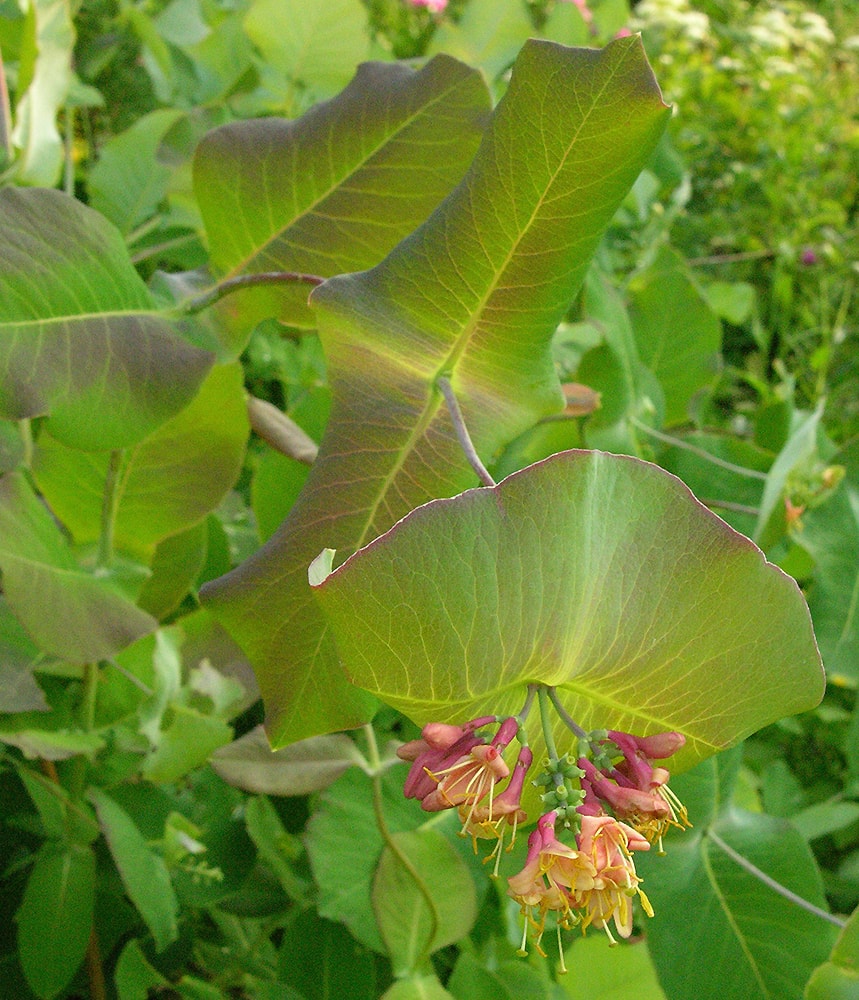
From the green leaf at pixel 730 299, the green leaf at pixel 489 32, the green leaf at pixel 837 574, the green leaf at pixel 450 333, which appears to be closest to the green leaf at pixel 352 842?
the green leaf at pixel 450 333

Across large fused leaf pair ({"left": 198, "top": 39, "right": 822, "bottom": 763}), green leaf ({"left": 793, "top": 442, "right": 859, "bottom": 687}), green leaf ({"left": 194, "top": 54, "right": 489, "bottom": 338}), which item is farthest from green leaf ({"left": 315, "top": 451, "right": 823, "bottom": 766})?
green leaf ({"left": 793, "top": 442, "right": 859, "bottom": 687})

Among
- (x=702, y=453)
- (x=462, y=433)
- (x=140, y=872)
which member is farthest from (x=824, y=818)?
(x=462, y=433)

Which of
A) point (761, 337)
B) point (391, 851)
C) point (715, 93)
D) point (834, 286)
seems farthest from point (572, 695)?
point (715, 93)

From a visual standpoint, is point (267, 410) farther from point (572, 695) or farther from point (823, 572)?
point (823, 572)

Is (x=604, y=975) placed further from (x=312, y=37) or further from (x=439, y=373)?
(x=312, y=37)

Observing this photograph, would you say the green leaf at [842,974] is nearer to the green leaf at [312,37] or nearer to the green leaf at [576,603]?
the green leaf at [576,603]

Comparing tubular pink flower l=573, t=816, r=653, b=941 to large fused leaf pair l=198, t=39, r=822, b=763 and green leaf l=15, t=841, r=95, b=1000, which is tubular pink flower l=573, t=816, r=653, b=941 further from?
green leaf l=15, t=841, r=95, b=1000
